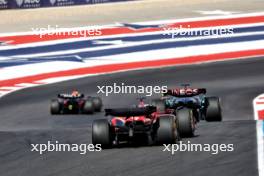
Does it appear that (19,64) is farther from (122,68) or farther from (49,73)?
(122,68)

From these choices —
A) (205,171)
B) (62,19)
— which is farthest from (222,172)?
(62,19)

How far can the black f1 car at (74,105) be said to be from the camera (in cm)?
2403

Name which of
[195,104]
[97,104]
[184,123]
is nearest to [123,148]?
[184,123]

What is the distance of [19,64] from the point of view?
111ft

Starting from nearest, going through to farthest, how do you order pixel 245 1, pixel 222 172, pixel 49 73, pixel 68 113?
pixel 222 172, pixel 68 113, pixel 49 73, pixel 245 1

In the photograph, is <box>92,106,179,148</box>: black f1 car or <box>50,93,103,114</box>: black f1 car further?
<box>50,93,103,114</box>: black f1 car

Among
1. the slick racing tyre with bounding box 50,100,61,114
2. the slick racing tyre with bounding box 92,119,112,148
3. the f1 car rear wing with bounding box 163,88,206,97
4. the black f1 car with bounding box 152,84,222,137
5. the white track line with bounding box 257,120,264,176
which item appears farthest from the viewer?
the slick racing tyre with bounding box 50,100,61,114

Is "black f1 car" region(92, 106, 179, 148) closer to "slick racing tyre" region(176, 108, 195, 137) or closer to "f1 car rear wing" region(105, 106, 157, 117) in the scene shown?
"f1 car rear wing" region(105, 106, 157, 117)

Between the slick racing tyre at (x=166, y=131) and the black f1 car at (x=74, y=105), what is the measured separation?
856 cm

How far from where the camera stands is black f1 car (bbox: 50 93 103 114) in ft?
78.8

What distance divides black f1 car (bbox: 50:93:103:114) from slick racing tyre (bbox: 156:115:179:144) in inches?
337

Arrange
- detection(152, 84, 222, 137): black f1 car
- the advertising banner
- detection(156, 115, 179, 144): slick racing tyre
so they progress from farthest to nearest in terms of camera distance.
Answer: the advertising banner, detection(152, 84, 222, 137): black f1 car, detection(156, 115, 179, 144): slick racing tyre

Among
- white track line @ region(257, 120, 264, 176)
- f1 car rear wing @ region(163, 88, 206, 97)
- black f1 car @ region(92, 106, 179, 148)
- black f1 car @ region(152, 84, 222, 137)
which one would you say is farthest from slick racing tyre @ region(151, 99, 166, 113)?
black f1 car @ region(92, 106, 179, 148)

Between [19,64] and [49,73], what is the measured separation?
1390mm
